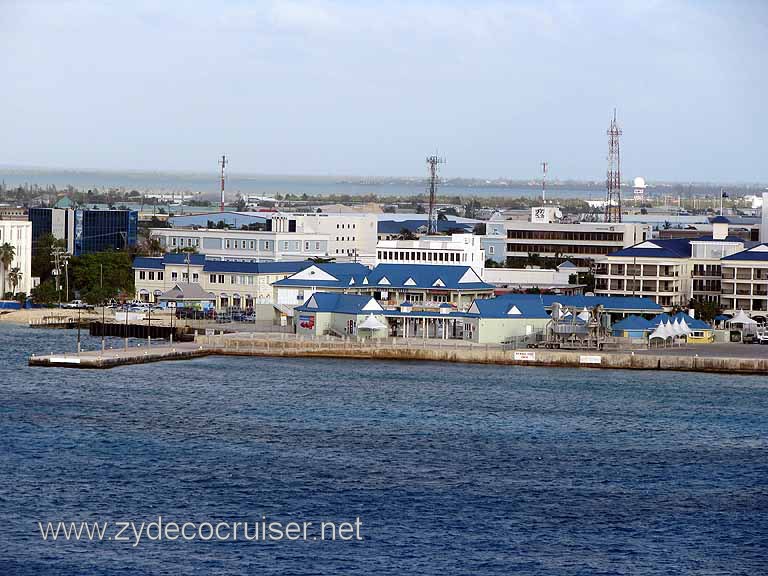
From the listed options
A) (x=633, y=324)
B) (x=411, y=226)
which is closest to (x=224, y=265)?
(x=633, y=324)

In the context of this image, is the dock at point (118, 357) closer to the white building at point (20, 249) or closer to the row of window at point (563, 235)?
the white building at point (20, 249)

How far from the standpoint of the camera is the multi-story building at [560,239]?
A: 65.1m

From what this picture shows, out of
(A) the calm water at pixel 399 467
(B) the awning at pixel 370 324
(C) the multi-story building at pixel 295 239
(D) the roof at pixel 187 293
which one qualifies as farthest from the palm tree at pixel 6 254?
(A) the calm water at pixel 399 467

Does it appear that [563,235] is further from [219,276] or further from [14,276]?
[14,276]

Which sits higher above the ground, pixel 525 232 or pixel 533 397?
pixel 525 232

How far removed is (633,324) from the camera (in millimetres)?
44688

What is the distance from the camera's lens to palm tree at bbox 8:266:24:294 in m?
55.9

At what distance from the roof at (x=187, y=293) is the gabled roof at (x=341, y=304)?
22.3 feet

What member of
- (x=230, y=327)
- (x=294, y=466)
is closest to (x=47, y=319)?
(x=230, y=327)

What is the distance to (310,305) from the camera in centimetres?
4469

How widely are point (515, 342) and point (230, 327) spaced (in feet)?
27.3

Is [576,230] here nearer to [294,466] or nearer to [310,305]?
[310,305]

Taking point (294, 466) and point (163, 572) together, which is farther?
point (294, 466)

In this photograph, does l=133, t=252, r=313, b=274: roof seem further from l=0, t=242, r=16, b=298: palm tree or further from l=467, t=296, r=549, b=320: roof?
l=467, t=296, r=549, b=320: roof
